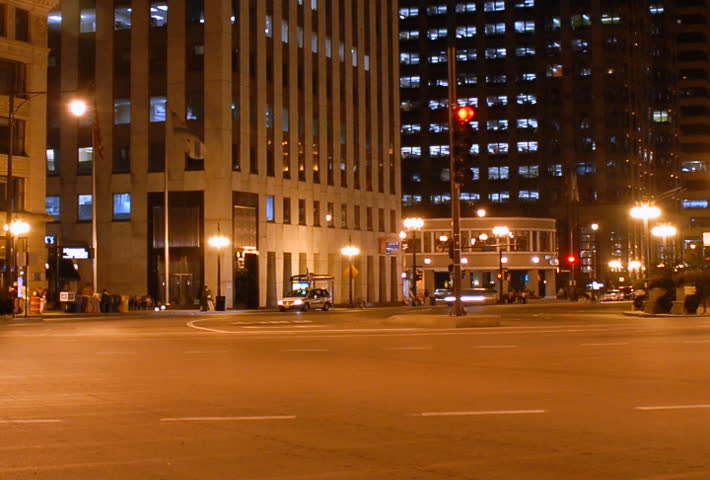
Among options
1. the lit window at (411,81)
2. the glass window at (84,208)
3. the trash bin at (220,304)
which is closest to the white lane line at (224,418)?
the trash bin at (220,304)

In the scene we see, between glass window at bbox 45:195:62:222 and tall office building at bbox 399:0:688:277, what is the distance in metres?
72.2

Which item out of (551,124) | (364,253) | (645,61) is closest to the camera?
(364,253)

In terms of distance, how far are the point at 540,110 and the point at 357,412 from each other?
131339 millimetres

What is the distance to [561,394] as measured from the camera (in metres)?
14.8

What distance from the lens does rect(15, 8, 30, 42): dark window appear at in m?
59.1

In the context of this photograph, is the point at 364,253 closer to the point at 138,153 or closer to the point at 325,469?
the point at 138,153

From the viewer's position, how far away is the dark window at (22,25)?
59062 millimetres

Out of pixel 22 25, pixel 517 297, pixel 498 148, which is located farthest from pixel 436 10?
pixel 22 25

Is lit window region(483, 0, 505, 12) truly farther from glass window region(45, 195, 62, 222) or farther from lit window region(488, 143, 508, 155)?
glass window region(45, 195, 62, 222)

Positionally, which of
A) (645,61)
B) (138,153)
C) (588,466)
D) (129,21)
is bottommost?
(588,466)

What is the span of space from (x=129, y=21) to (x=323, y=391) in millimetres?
62155

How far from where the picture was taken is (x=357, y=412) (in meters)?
13.0

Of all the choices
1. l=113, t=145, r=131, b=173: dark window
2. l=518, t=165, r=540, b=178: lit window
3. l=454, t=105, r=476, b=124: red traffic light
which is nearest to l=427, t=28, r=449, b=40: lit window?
l=518, t=165, r=540, b=178: lit window

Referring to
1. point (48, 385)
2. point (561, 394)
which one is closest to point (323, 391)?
point (561, 394)
